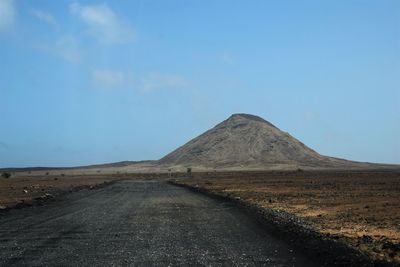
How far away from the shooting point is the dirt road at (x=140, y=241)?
12.8 metres

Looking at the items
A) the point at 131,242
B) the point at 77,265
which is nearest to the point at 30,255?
the point at 77,265

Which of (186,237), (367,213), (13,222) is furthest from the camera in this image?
(367,213)

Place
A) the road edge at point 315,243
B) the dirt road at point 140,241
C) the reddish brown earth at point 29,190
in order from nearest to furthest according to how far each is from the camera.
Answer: the road edge at point 315,243 → the dirt road at point 140,241 → the reddish brown earth at point 29,190

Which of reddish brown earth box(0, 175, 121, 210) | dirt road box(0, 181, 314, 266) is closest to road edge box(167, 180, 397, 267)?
dirt road box(0, 181, 314, 266)

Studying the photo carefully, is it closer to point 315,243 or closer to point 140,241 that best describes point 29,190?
point 140,241

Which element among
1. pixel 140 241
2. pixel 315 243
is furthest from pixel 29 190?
pixel 315 243

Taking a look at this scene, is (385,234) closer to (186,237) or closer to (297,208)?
(186,237)

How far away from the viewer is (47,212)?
90.0ft

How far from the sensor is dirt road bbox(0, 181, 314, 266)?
12.8m

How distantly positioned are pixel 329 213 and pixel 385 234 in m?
8.16

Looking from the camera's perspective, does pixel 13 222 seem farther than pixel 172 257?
Yes

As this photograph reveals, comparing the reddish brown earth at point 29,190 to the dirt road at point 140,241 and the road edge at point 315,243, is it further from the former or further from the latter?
the road edge at point 315,243

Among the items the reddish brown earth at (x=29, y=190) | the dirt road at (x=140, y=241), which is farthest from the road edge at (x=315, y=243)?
the reddish brown earth at (x=29, y=190)

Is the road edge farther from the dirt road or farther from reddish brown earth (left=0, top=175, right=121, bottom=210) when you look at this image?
reddish brown earth (left=0, top=175, right=121, bottom=210)
